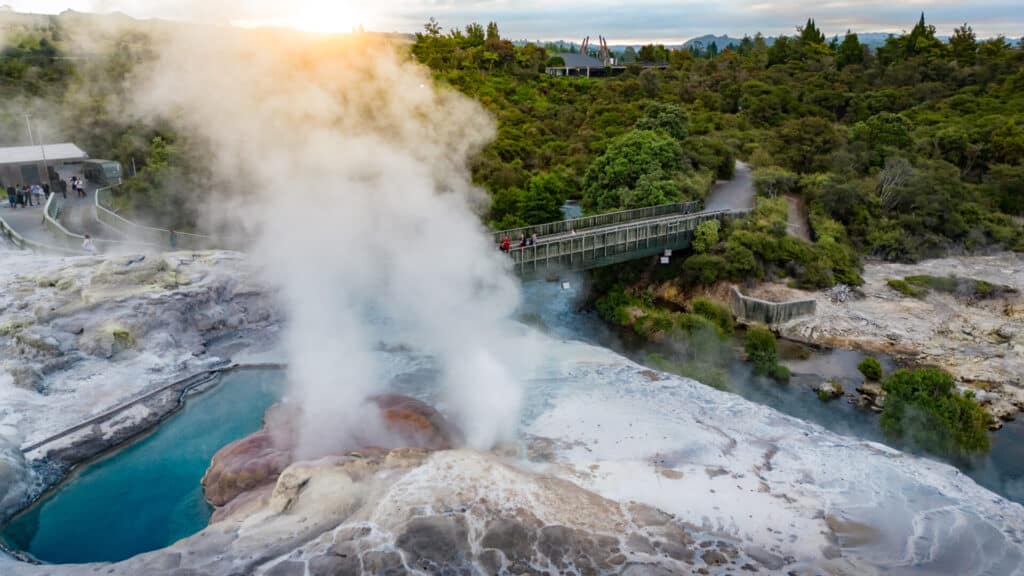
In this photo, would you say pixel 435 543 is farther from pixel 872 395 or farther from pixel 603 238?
pixel 603 238

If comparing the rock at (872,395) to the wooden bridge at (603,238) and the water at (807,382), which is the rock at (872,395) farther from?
the wooden bridge at (603,238)

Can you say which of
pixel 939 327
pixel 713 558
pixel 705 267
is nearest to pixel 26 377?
pixel 713 558

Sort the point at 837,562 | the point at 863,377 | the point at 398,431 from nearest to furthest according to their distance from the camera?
1. the point at 837,562
2. the point at 398,431
3. the point at 863,377

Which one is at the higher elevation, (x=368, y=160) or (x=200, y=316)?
(x=368, y=160)

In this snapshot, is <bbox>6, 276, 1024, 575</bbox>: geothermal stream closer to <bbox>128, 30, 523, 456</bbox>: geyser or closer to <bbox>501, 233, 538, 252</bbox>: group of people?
<bbox>128, 30, 523, 456</bbox>: geyser

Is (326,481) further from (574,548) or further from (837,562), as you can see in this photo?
(837,562)

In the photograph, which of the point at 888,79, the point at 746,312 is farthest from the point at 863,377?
the point at 888,79
